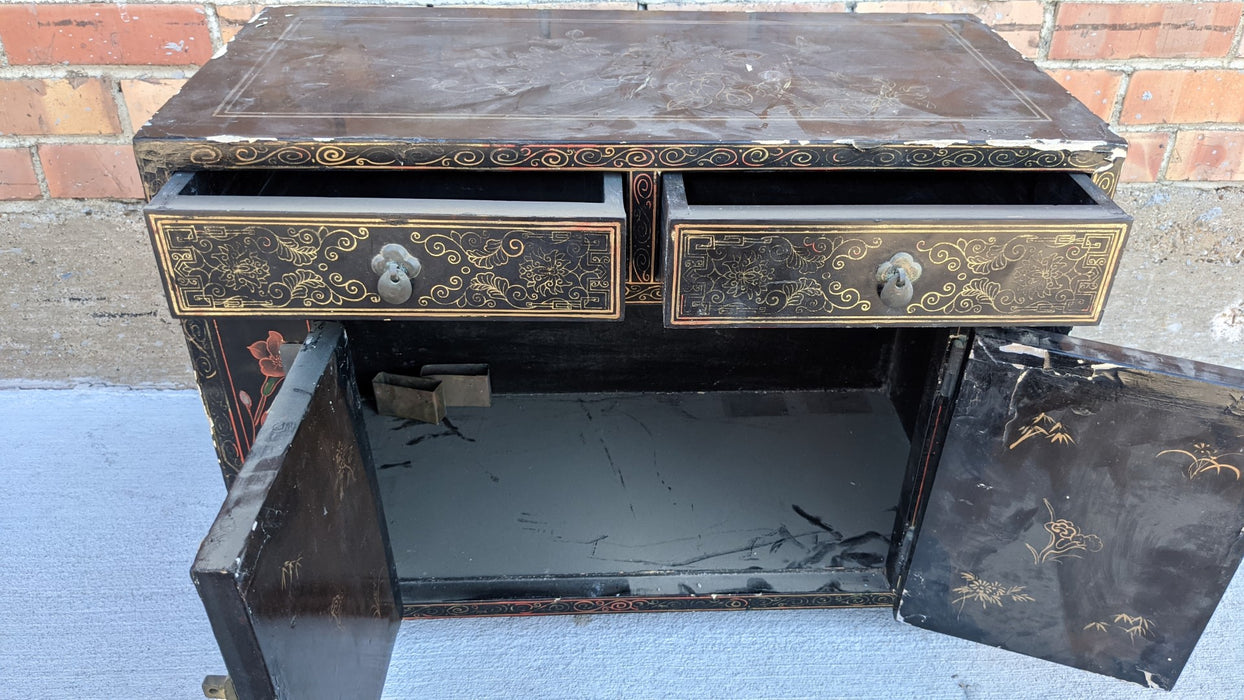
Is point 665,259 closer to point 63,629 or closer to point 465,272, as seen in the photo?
point 465,272

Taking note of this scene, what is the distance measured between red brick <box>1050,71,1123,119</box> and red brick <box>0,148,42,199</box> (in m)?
1.57

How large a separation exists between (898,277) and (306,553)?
0.57 meters

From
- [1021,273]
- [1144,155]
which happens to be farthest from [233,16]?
[1144,155]

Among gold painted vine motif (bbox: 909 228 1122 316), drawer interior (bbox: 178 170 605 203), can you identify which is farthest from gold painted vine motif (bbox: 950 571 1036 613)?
drawer interior (bbox: 178 170 605 203)

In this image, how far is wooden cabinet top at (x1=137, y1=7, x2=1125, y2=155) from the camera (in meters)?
0.88

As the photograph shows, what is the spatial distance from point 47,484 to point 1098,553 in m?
1.42

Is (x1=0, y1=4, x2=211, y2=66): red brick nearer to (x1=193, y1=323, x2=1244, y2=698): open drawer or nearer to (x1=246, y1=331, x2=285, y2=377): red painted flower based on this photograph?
(x1=193, y1=323, x2=1244, y2=698): open drawer

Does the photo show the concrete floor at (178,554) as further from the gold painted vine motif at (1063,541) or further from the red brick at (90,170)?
the gold painted vine motif at (1063,541)

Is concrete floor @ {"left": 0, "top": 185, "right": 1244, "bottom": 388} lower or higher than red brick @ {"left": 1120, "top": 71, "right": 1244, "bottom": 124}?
lower

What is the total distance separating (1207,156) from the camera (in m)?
1.45

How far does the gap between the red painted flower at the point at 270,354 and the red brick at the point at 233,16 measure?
613mm

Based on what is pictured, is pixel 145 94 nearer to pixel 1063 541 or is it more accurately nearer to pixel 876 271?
pixel 876 271

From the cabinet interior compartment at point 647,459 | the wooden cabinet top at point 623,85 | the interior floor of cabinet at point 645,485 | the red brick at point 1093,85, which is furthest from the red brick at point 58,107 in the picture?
the red brick at point 1093,85

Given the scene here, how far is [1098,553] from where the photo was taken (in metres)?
0.97
